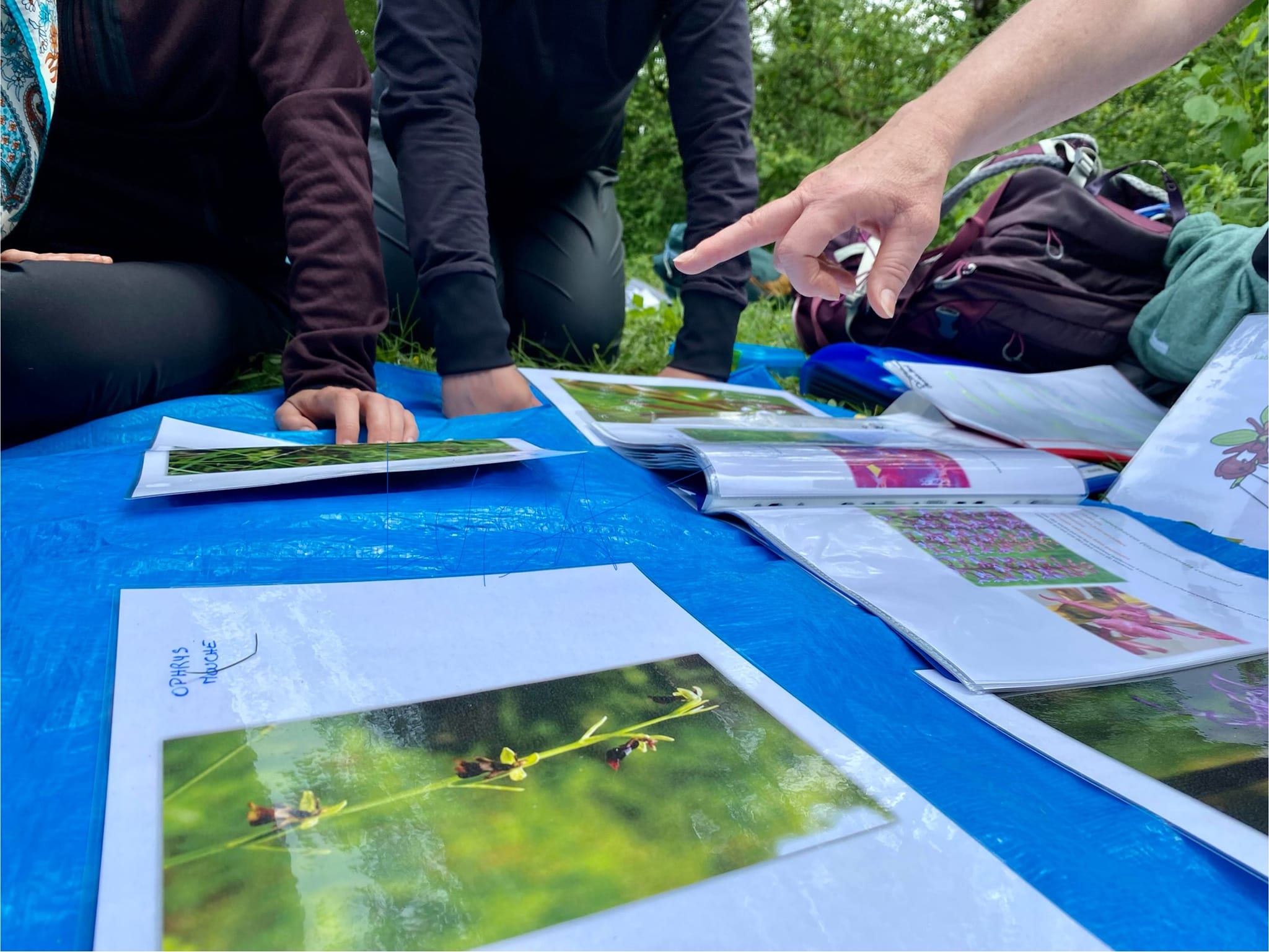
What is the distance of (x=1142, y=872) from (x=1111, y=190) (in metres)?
1.38

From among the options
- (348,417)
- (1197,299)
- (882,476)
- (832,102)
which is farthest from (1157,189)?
(832,102)

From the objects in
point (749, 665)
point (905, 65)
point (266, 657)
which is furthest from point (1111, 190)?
point (905, 65)

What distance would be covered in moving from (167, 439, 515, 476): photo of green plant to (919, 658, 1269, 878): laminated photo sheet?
40 centimetres

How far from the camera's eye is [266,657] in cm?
40

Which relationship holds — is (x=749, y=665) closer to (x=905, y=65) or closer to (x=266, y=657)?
(x=266, y=657)

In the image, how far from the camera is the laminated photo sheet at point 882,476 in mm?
663

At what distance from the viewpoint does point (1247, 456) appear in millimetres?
800

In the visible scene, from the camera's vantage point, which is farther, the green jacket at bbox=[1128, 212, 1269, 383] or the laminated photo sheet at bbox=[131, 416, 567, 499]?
the green jacket at bbox=[1128, 212, 1269, 383]

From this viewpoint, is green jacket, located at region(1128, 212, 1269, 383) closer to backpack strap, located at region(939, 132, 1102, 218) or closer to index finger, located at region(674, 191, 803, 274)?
backpack strap, located at region(939, 132, 1102, 218)

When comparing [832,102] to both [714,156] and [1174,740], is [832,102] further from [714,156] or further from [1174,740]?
[1174,740]

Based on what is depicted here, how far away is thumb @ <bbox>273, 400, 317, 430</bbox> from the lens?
82 centimetres

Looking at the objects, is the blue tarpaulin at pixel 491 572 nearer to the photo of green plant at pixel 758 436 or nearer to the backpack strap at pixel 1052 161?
the photo of green plant at pixel 758 436

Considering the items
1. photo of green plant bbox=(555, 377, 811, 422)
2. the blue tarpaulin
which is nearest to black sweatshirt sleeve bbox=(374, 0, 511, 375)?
photo of green plant bbox=(555, 377, 811, 422)

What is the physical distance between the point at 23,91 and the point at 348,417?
0.36 m
